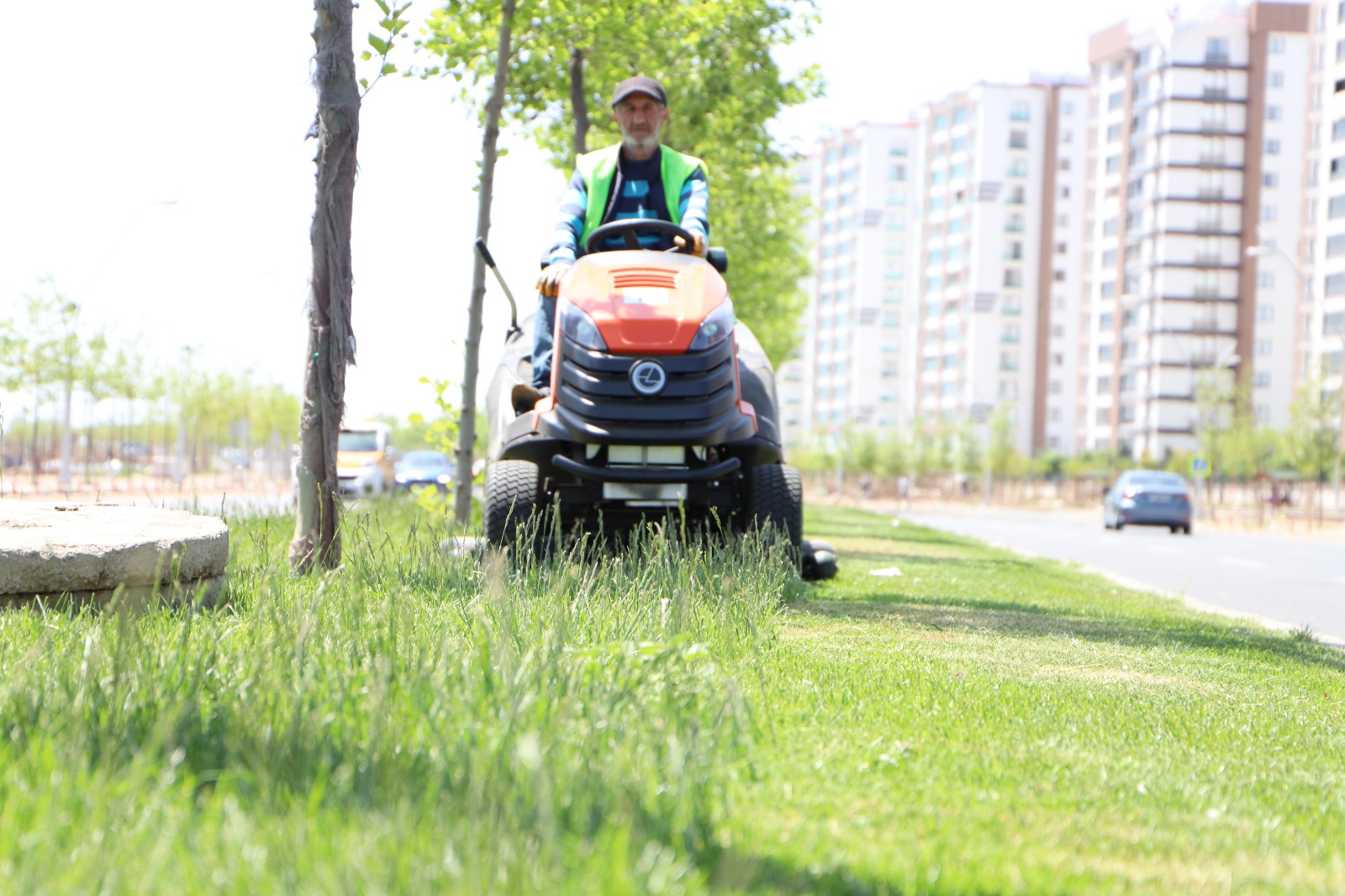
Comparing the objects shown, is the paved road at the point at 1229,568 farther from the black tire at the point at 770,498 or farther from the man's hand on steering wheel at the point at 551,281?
the man's hand on steering wheel at the point at 551,281

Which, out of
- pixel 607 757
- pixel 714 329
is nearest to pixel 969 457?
pixel 714 329

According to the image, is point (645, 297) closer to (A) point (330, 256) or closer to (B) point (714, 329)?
(B) point (714, 329)

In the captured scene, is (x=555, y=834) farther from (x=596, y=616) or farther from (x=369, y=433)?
(x=369, y=433)

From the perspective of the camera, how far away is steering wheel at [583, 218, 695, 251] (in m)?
7.33

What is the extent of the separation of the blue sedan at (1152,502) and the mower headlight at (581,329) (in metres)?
30.4

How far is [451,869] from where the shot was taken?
2236 mm

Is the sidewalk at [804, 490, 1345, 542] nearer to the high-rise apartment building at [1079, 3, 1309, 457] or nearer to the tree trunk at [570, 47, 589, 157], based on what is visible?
the tree trunk at [570, 47, 589, 157]

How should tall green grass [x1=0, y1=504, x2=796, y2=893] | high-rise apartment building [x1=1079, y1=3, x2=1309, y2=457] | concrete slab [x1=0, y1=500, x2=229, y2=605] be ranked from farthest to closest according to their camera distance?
high-rise apartment building [x1=1079, y1=3, x2=1309, y2=457], concrete slab [x1=0, y1=500, x2=229, y2=605], tall green grass [x1=0, y1=504, x2=796, y2=893]

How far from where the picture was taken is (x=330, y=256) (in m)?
6.93

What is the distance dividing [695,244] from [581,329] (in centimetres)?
85

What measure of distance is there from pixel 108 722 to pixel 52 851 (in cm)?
87

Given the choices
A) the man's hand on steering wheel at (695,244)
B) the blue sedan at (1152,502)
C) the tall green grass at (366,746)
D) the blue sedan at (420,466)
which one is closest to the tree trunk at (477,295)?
the man's hand on steering wheel at (695,244)

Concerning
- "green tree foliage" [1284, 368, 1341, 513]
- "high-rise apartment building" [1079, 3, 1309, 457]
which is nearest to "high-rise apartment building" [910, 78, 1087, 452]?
"high-rise apartment building" [1079, 3, 1309, 457]

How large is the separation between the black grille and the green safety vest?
1.16 m
